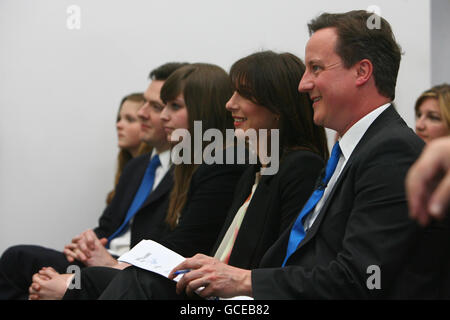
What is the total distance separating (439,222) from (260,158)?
2.99ft

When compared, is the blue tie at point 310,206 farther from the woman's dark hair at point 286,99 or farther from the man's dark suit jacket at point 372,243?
the woman's dark hair at point 286,99

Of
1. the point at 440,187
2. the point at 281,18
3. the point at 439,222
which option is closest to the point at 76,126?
the point at 281,18

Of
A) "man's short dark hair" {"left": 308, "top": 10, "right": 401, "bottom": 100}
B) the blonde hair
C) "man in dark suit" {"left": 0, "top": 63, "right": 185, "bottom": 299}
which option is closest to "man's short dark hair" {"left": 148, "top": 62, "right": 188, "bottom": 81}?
"man in dark suit" {"left": 0, "top": 63, "right": 185, "bottom": 299}

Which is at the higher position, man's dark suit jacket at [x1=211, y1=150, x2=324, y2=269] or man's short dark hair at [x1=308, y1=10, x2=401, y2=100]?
man's short dark hair at [x1=308, y1=10, x2=401, y2=100]

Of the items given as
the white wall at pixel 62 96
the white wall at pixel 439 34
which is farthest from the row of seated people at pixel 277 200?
the white wall at pixel 62 96

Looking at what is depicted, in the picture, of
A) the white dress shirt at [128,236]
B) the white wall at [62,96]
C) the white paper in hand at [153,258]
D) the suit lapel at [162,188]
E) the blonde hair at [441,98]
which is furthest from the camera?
the white wall at [62,96]

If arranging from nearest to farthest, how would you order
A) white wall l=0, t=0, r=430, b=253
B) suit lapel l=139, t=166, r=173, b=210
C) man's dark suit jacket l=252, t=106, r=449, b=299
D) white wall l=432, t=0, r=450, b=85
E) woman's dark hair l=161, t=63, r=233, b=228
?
man's dark suit jacket l=252, t=106, r=449, b=299, woman's dark hair l=161, t=63, r=233, b=228, suit lapel l=139, t=166, r=173, b=210, white wall l=432, t=0, r=450, b=85, white wall l=0, t=0, r=430, b=253

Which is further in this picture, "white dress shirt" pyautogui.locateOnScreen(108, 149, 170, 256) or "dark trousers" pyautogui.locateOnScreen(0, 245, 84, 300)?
"white dress shirt" pyautogui.locateOnScreen(108, 149, 170, 256)

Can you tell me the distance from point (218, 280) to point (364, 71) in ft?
2.37

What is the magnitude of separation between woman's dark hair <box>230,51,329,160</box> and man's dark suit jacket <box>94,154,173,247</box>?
2.51ft

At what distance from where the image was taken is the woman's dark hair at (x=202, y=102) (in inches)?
106

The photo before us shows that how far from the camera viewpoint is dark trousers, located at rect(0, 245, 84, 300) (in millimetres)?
2871

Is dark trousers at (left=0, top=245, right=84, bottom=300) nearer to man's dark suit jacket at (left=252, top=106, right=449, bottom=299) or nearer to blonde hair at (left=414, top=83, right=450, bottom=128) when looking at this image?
man's dark suit jacket at (left=252, top=106, right=449, bottom=299)

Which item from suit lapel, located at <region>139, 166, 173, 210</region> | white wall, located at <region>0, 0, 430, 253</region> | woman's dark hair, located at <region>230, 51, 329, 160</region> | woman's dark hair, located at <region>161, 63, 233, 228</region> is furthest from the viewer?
white wall, located at <region>0, 0, 430, 253</region>
